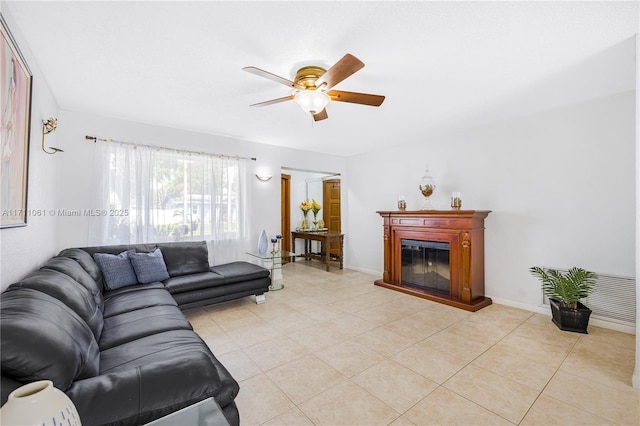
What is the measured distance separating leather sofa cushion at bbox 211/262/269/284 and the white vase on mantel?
270 centimetres

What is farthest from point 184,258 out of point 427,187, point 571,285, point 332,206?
point 571,285

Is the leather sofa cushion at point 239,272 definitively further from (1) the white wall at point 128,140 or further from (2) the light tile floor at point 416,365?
A: (1) the white wall at point 128,140

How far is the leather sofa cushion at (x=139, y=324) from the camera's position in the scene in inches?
70.3

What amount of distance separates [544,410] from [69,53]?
409cm

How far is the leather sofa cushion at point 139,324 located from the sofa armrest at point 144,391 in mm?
694

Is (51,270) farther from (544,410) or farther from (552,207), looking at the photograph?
(552,207)

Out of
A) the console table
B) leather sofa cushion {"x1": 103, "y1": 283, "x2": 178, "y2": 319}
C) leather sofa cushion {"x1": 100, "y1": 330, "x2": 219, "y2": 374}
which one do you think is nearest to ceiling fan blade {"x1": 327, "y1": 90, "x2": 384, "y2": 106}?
leather sofa cushion {"x1": 100, "y1": 330, "x2": 219, "y2": 374}

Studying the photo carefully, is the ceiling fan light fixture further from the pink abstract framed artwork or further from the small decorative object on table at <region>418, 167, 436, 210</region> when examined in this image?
the small decorative object on table at <region>418, 167, 436, 210</region>

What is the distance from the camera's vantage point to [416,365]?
2.22 metres

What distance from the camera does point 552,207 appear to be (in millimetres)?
3242

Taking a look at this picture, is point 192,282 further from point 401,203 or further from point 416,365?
point 401,203

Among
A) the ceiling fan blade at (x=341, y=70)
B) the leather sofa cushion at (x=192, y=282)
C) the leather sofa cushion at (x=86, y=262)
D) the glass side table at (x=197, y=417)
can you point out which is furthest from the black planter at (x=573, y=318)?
the leather sofa cushion at (x=86, y=262)

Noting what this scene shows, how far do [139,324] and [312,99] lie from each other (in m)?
2.12

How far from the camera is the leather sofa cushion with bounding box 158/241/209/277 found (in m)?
3.47
